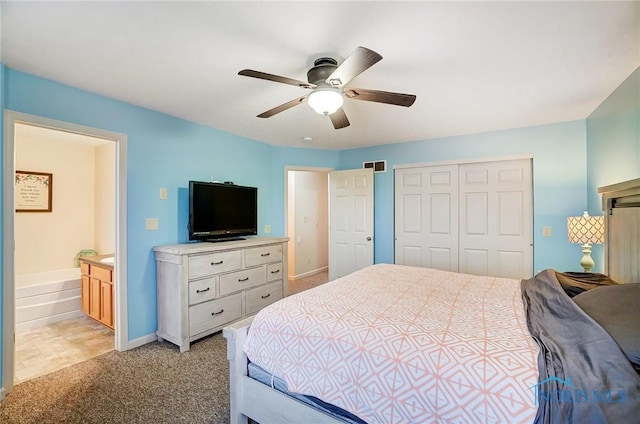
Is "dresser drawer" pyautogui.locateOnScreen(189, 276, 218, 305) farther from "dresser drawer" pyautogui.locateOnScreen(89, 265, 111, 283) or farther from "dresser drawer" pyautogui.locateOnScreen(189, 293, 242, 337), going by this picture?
"dresser drawer" pyautogui.locateOnScreen(89, 265, 111, 283)

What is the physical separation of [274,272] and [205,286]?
0.95 metres

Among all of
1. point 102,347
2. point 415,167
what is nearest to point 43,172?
point 102,347

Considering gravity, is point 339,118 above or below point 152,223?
above

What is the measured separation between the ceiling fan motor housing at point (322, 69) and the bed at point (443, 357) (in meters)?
1.44

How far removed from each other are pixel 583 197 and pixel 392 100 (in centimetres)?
277

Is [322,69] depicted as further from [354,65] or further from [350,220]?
[350,220]

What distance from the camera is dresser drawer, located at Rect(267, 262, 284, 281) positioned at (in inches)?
135

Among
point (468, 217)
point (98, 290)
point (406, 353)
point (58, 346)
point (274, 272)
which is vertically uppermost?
point (468, 217)

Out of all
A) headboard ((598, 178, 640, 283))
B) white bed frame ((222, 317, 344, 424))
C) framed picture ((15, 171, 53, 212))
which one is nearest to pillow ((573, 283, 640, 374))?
headboard ((598, 178, 640, 283))

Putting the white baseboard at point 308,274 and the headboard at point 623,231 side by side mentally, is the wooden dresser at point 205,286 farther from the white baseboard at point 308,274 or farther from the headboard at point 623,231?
the headboard at point 623,231

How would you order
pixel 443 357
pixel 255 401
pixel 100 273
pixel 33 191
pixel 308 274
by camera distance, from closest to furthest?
1. pixel 443 357
2. pixel 255 401
3. pixel 100 273
4. pixel 33 191
5. pixel 308 274

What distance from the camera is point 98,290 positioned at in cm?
309

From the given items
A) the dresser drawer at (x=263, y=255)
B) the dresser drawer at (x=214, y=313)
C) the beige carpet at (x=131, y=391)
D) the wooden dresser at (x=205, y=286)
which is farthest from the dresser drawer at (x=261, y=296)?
the beige carpet at (x=131, y=391)

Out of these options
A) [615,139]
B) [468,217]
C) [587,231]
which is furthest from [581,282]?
[468,217]
